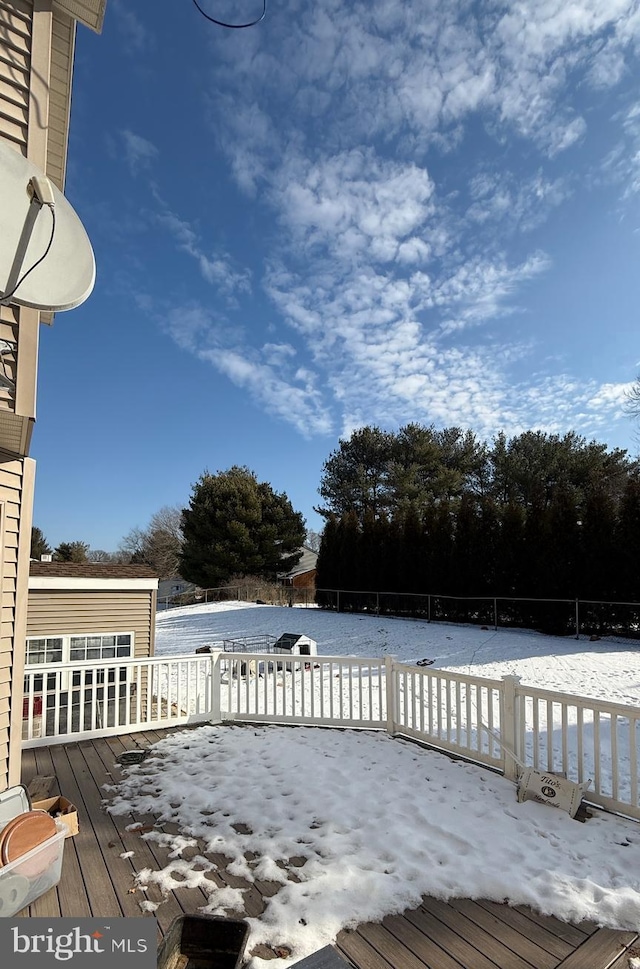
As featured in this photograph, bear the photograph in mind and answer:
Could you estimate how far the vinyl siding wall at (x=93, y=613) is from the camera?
8219 millimetres

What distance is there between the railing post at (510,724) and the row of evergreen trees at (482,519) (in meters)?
9.08

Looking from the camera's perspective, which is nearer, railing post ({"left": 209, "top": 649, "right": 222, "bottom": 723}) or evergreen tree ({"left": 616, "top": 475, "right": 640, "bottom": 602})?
railing post ({"left": 209, "top": 649, "right": 222, "bottom": 723})

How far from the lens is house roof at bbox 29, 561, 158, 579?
8.46m

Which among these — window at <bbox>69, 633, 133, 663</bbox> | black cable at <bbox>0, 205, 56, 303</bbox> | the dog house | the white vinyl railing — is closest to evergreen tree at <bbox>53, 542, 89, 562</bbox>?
window at <bbox>69, 633, 133, 663</bbox>

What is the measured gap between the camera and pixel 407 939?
1830 millimetres

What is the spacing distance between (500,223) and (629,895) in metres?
8.25

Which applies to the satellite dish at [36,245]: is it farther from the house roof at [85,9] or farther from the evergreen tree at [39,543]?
the evergreen tree at [39,543]

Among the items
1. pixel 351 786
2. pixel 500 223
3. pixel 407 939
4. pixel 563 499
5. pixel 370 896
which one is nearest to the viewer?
pixel 407 939

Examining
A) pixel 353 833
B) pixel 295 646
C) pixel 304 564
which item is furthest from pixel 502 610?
pixel 304 564

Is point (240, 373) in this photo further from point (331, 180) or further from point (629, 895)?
point (629, 895)

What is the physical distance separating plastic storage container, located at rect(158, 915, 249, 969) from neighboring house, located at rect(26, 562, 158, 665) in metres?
7.70

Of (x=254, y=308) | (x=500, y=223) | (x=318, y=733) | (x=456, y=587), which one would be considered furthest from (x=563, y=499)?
(x=318, y=733)

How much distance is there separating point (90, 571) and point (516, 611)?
10.4 metres

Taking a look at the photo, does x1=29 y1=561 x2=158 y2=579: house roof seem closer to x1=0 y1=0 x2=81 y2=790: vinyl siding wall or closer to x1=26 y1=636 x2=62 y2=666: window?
x1=26 y1=636 x2=62 y2=666: window
